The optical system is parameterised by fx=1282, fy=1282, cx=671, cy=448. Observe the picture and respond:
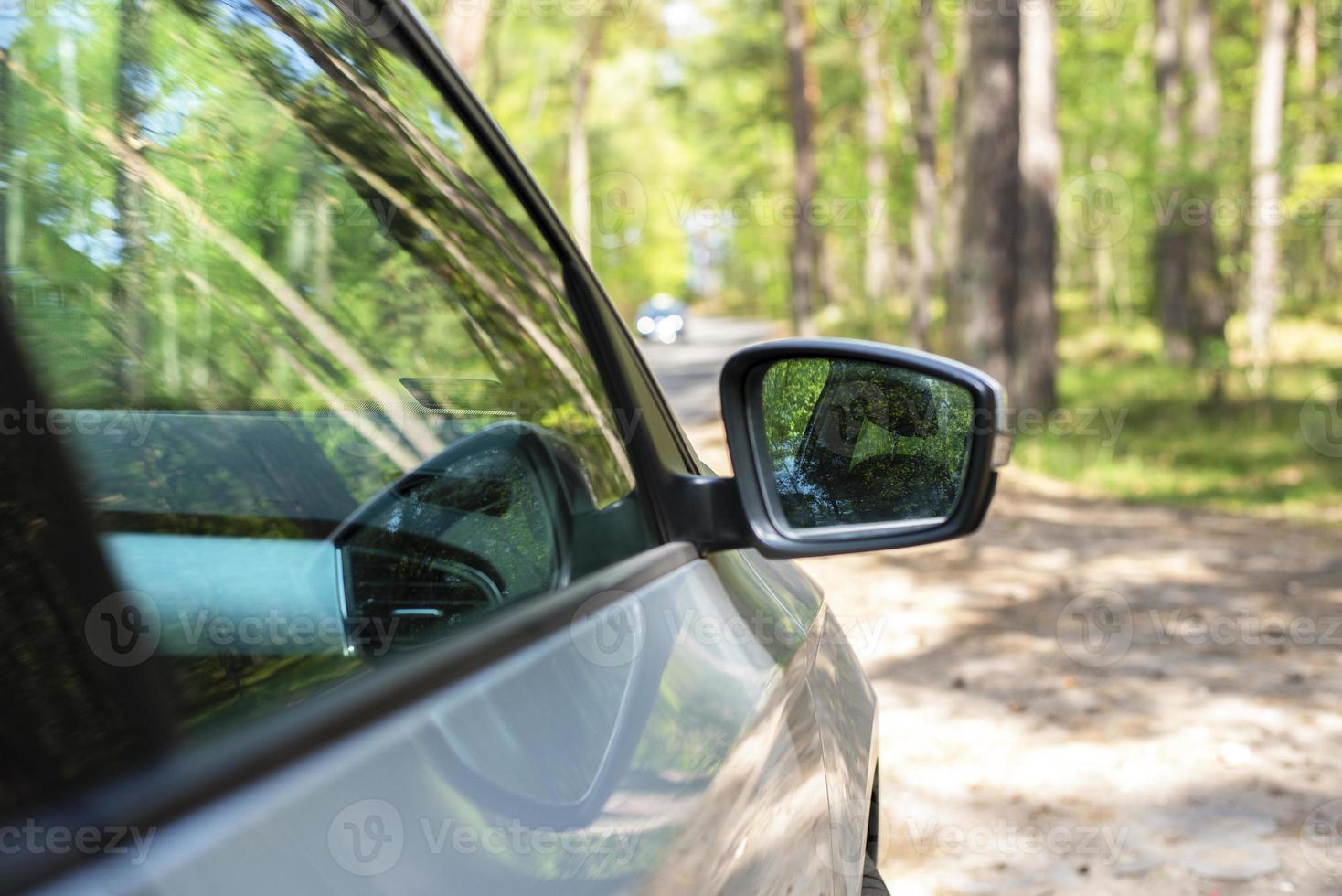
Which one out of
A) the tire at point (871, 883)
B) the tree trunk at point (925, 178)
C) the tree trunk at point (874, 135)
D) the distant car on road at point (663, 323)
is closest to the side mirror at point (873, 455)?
the tire at point (871, 883)

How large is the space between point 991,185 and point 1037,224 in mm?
1313

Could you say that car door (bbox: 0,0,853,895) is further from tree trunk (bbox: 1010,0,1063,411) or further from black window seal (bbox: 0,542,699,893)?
tree trunk (bbox: 1010,0,1063,411)

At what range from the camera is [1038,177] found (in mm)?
15102

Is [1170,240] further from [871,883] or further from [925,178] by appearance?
[871,883]

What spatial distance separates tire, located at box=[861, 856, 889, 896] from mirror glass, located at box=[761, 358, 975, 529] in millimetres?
666

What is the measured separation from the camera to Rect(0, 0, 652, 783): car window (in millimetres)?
954

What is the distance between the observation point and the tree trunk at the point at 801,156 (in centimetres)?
2695

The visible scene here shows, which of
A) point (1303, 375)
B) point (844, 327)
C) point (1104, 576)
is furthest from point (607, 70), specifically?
point (1104, 576)

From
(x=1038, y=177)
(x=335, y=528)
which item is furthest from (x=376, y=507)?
(x=1038, y=177)

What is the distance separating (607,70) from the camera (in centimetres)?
4172

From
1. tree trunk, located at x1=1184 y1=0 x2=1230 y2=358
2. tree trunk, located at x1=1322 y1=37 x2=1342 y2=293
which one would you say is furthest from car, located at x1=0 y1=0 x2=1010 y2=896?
tree trunk, located at x1=1322 y1=37 x2=1342 y2=293

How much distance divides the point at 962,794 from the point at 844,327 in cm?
3347

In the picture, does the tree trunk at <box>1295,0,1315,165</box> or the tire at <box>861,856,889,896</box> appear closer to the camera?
the tire at <box>861,856,889,896</box>

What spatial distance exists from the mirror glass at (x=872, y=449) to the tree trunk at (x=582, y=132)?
25896mm
